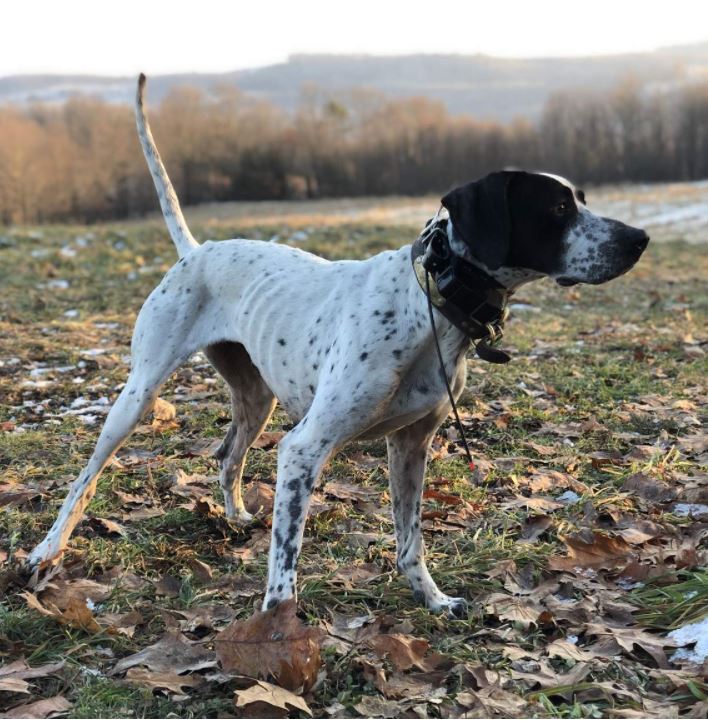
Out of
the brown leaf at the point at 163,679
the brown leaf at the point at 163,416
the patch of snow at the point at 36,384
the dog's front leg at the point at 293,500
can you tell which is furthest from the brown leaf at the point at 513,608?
the patch of snow at the point at 36,384

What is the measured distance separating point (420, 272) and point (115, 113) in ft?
A: 174

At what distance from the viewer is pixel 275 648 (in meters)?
2.80

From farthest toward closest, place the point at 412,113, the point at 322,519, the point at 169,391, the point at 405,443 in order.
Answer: the point at 412,113, the point at 169,391, the point at 322,519, the point at 405,443

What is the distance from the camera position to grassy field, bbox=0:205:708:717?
2760 millimetres

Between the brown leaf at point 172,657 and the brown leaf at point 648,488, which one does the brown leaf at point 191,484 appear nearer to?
the brown leaf at point 172,657

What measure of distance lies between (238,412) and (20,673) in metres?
1.87

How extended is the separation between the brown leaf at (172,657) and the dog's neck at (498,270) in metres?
1.67

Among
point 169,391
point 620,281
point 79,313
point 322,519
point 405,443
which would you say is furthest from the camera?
point 620,281

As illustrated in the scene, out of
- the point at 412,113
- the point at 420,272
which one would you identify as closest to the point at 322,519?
the point at 420,272

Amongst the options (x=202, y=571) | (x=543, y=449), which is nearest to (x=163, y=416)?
(x=202, y=571)

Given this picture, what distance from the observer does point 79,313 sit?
9.99 meters

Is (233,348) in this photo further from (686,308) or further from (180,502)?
(686,308)

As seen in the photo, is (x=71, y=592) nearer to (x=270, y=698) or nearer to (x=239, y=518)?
(x=239, y=518)

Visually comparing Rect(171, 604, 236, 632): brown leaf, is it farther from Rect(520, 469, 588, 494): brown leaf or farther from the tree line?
the tree line
